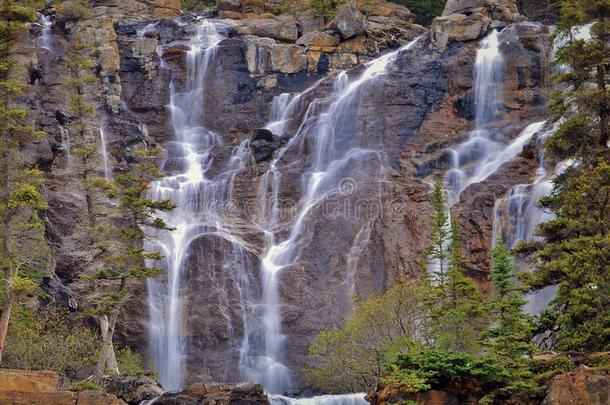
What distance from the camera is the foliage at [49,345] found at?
39469mm

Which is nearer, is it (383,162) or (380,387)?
(380,387)

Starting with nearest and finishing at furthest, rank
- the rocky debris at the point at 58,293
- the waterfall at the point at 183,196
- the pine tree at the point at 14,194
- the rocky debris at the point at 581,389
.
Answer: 1. the rocky debris at the point at 581,389
2. the pine tree at the point at 14,194
3. the rocky debris at the point at 58,293
4. the waterfall at the point at 183,196

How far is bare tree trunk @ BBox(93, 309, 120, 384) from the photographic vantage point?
38.9 meters

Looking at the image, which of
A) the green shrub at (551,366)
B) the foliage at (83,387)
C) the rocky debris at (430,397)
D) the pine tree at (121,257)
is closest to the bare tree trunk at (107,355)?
the pine tree at (121,257)

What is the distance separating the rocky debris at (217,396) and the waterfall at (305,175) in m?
9.80

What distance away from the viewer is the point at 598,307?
28875 millimetres

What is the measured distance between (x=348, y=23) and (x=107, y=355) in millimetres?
39274

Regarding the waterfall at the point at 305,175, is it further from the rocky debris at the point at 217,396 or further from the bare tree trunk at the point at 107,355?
the rocky debris at the point at 217,396

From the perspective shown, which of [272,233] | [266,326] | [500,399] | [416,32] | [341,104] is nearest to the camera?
[500,399]

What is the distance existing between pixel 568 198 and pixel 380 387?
9.73 meters

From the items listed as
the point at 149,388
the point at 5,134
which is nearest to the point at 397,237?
the point at 149,388

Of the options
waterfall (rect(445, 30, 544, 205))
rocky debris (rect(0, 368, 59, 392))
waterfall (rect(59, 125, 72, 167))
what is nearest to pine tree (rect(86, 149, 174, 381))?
rocky debris (rect(0, 368, 59, 392))

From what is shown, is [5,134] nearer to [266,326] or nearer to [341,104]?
[266,326]

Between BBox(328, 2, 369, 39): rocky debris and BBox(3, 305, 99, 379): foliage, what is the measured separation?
35954 millimetres
